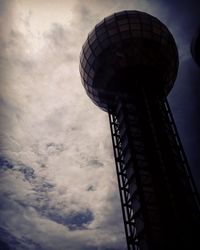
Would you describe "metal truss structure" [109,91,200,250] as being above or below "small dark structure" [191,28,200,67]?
below

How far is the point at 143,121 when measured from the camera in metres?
26.2

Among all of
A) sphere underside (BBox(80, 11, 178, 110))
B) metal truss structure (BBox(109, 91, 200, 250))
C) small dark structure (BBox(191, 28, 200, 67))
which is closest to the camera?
metal truss structure (BBox(109, 91, 200, 250))

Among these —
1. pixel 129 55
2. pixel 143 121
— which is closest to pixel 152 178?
pixel 143 121

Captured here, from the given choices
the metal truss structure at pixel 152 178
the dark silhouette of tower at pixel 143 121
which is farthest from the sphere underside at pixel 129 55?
the metal truss structure at pixel 152 178

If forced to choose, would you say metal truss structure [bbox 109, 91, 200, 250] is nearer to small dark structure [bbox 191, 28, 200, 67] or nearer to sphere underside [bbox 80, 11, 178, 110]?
sphere underside [bbox 80, 11, 178, 110]

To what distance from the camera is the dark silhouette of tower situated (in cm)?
2053

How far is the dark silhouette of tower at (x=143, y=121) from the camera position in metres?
20.5

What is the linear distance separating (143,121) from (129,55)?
26.2 ft

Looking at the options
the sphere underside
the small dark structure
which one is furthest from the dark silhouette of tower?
the small dark structure

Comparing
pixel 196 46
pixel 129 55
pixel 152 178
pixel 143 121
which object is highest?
pixel 129 55

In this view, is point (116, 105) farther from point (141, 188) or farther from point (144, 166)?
point (141, 188)

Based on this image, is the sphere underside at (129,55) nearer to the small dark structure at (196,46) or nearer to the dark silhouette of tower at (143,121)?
the dark silhouette of tower at (143,121)

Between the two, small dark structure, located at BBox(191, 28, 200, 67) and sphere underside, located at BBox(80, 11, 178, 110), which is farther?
sphere underside, located at BBox(80, 11, 178, 110)

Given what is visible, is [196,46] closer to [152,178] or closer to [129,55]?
[129,55]
